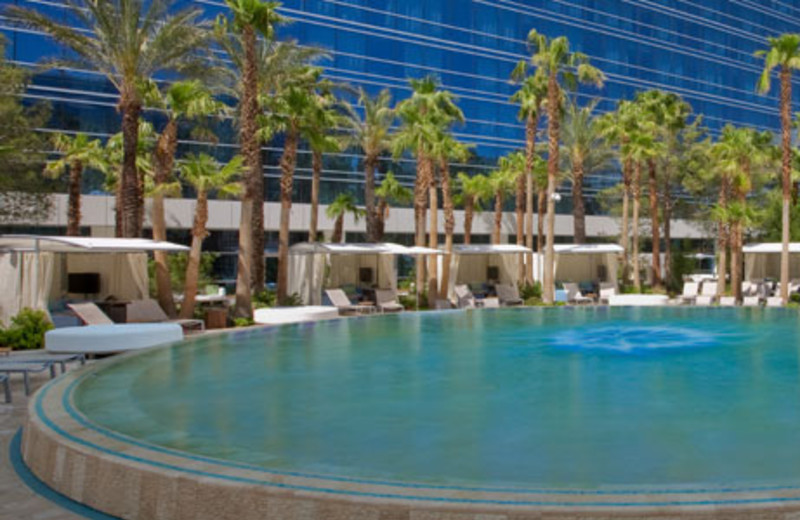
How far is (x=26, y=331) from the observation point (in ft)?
53.3

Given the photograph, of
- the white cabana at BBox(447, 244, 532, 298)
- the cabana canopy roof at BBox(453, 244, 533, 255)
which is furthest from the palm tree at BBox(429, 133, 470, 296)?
the cabana canopy roof at BBox(453, 244, 533, 255)

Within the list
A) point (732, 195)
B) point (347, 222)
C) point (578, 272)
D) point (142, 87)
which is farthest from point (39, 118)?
point (732, 195)

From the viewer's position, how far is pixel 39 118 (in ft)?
101

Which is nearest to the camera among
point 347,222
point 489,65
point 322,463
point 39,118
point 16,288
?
point 322,463

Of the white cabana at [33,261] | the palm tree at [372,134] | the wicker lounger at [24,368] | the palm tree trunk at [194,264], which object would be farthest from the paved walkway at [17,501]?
the palm tree at [372,134]

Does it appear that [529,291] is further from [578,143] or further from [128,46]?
[128,46]

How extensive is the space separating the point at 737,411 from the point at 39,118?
29.4 m

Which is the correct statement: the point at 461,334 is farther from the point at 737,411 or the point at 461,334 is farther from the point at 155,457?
the point at 155,457

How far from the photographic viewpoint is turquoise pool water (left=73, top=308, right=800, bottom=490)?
21.4ft

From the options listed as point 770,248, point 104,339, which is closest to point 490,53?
point 770,248

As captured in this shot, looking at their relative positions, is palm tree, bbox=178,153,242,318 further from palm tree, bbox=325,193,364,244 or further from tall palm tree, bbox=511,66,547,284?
tall palm tree, bbox=511,66,547,284

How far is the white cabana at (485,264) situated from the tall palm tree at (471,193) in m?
5.56

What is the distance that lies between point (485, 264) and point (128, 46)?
17580mm

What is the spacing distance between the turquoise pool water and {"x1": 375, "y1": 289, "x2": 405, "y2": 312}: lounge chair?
28.2 feet
